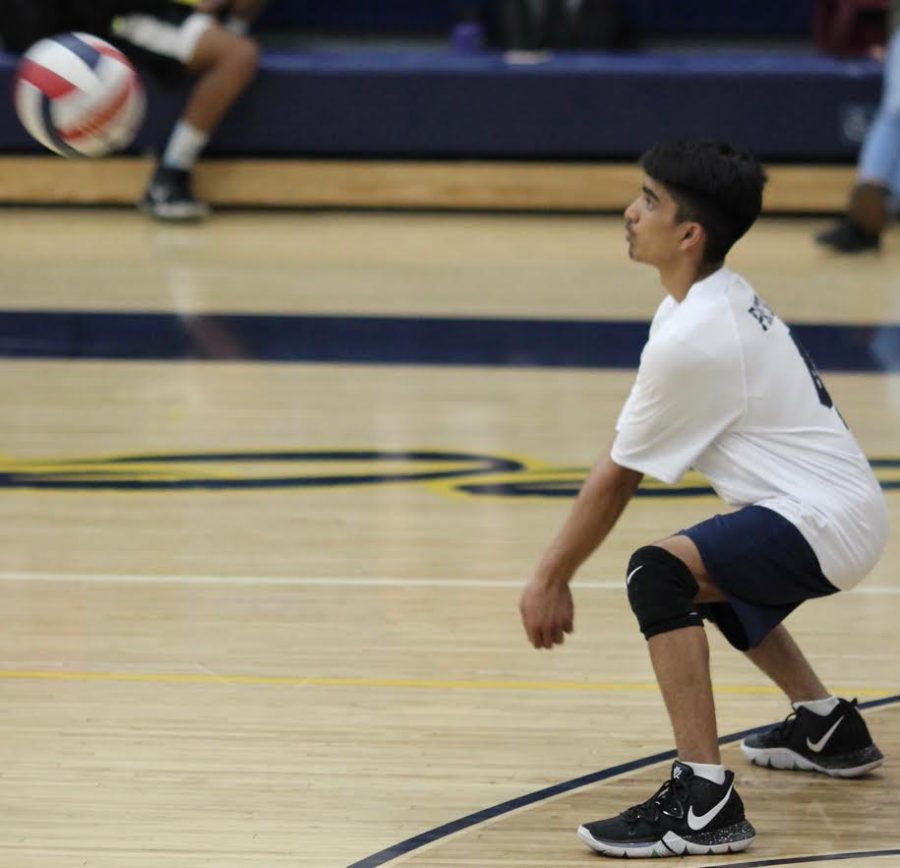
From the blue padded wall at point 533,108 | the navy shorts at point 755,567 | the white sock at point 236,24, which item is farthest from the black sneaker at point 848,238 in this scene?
the navy shorts at point 755,567

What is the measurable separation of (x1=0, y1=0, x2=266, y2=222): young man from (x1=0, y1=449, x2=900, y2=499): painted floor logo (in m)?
4.56

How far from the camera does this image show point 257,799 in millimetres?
3479

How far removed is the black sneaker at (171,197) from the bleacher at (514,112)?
0.40m

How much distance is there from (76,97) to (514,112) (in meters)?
4.74

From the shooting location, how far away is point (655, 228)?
3.38 meters

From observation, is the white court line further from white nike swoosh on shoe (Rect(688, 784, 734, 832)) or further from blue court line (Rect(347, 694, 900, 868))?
white nike swoosh on shoe (Rect(688, 784, 734, 832))

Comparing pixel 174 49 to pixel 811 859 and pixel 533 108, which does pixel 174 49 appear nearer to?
pixel 533 108

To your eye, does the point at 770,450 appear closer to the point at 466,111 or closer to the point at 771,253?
the point at 771,253

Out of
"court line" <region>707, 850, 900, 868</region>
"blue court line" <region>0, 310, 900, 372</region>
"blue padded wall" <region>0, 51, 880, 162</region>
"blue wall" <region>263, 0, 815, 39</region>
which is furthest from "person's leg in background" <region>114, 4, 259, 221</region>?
"court line" <region>707, 850, 900, 868</region>

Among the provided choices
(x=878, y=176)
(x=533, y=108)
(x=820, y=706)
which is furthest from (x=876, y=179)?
(x=820, y=706)

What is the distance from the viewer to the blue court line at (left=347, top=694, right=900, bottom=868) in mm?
3230

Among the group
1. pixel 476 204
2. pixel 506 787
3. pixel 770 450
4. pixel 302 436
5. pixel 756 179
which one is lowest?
pixel 476 204

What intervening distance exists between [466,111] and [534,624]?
24.7ft

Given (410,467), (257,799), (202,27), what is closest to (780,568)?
(257,799)
